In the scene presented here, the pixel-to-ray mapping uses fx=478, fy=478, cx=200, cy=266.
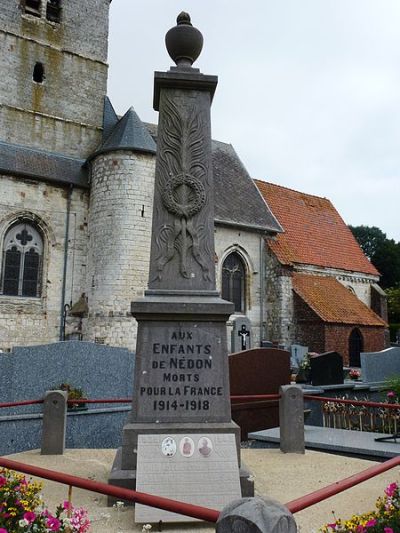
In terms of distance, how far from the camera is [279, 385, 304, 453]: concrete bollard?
5824 mm

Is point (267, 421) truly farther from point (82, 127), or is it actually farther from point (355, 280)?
point (355, 280)

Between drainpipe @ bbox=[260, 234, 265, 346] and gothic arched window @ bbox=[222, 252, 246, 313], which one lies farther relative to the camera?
drainpipe @ bbox=[260, 234, 265, 346]

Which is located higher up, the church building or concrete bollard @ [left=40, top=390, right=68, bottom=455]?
the church building

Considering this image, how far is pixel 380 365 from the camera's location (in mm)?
12016

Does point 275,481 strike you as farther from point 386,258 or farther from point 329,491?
point 386,258

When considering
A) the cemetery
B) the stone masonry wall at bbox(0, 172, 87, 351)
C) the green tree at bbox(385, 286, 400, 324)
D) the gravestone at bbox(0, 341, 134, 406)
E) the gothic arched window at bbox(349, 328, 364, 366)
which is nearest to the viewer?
the cemetery

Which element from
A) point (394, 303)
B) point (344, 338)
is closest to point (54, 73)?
point (344, 338)

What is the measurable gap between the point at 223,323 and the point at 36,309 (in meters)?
12.0

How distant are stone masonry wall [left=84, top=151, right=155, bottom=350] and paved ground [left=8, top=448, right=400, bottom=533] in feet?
29.2

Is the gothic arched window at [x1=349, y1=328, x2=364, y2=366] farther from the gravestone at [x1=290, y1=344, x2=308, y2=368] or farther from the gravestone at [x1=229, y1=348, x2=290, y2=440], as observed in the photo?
the gravestone at [x1=229, y1=348, x2=290, y2=440]

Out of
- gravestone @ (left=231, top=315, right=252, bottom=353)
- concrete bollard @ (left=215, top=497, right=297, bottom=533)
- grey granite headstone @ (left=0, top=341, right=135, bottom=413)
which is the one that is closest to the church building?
gravestone @ (left=231, top=315, right=252, bottom=353)

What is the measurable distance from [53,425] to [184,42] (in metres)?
4.52

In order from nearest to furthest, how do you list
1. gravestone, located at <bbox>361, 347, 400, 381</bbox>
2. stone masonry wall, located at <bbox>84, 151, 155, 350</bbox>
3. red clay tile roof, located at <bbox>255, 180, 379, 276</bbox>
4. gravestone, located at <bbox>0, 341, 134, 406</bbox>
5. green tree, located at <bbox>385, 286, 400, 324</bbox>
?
gravestone, located at <bbox>0, 341, 134, 406</bbox>, gravestone, located at <bbox>361, 347, 400, 381</bbox>, stone masonry wall, located at <bbox>84, 151, 155, 350</bbox>, red clay tile roof, located at <bbox>255, 180, 379, 276</bbox>, green tree, located at <bbox>385, 286, 400, 324</bbox>

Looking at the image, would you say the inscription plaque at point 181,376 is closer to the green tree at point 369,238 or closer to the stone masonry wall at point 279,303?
the stone masonry wall at point 279,303
